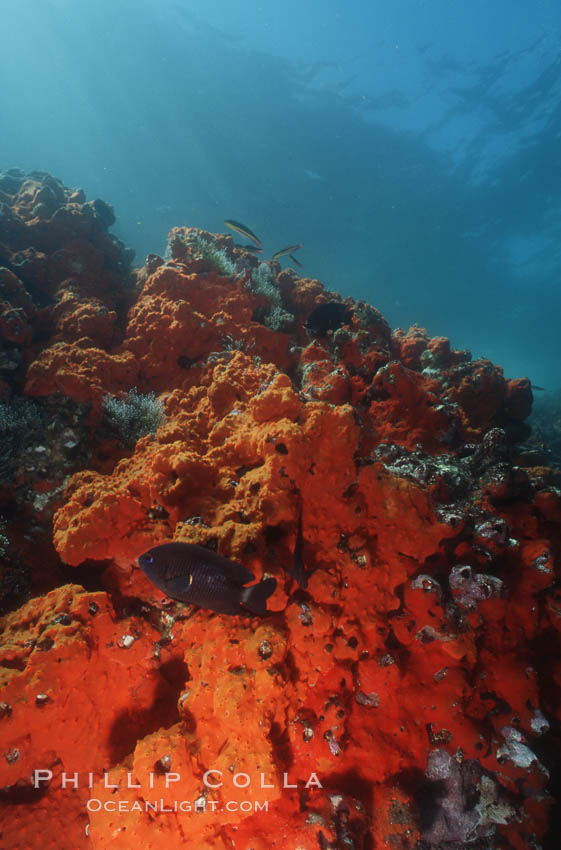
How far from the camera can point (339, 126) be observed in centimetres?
3553

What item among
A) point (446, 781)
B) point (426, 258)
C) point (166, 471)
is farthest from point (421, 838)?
point (426, 258)

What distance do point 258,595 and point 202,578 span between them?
0.28 m

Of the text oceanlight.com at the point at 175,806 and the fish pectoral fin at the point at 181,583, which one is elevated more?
the fish pectoral fin at the point at 181,583

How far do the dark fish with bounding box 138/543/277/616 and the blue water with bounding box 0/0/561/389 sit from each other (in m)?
39.7

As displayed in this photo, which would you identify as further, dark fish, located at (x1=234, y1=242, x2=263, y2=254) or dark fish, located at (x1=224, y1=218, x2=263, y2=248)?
dark fish, located at (x1=234, y1=242, x2=263, y2=254)

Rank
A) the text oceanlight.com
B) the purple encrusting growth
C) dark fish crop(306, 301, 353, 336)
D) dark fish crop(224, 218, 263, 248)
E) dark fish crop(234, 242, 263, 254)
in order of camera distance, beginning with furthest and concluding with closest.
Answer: dark fish crop(234, 242, 263, 254) < dark fish crop(224, 218, 263, 248) < dark fish crop(306, 301, 353, 336) < the purple encrusting growth < the text oceanlight.com

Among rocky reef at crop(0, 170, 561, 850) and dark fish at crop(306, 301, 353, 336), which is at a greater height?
dark fish at crop(306, 301, 353, 336)

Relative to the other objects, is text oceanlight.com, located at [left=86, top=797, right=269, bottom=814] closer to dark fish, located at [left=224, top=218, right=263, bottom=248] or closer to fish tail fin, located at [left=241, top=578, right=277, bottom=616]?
fish tail fin, located at [left=241, top=578, right=277, bottom=616]

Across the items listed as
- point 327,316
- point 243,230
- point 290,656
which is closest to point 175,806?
point 290,656

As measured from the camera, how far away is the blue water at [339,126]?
94.4ft

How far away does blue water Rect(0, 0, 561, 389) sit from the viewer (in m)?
28.8

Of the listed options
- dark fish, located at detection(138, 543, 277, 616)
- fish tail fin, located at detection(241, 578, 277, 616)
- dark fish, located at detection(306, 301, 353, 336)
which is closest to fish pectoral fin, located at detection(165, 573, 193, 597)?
dark fish, located at detection(138, 543, 277, 616)

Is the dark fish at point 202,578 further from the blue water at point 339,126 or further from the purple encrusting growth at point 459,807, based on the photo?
the blue water at point 339,126

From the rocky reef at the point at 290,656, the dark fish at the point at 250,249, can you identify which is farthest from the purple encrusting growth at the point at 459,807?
the dark fish at the point at 250,249
